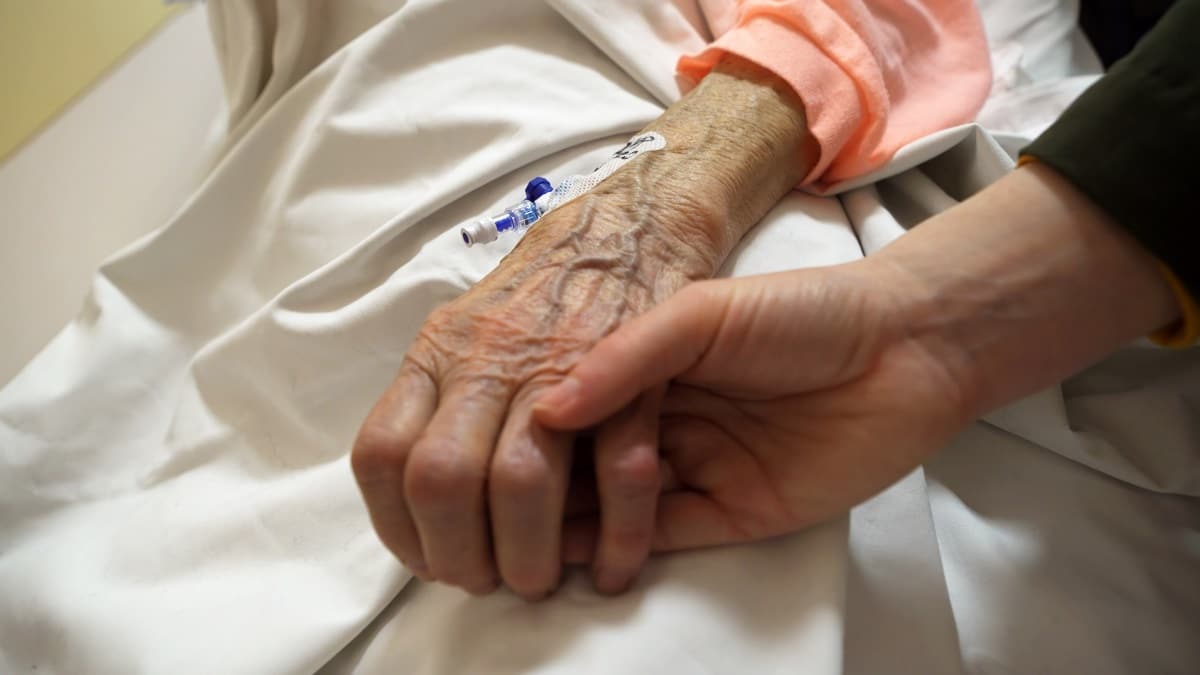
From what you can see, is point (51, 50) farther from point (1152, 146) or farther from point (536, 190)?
point (1152, 146)

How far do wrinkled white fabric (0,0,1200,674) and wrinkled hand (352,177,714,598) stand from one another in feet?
0.19

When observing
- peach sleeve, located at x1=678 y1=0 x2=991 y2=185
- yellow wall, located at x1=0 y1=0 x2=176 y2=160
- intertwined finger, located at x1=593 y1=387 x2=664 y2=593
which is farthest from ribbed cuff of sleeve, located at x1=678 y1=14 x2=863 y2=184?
yellow wall, located at x1=0 y1=0 x2=176 y2=160

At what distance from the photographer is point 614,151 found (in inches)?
33.5

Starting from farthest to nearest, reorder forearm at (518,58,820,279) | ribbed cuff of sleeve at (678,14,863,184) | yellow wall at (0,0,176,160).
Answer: yellow wall at (0,0,176,160) < ribbed cuff of sleeve at (678,14,863,184) < forearm at (518,58,820,279)

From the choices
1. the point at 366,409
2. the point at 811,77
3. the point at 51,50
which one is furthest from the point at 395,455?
the point at 51,50

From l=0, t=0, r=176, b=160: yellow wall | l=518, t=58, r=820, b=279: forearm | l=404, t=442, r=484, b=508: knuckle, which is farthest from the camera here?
l=0, t=0, r=176, b=160: yellow wall

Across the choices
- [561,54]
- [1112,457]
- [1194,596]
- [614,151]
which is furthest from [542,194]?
[1194,596]

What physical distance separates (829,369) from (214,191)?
75 cm

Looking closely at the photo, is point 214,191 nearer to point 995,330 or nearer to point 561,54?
point 561,54

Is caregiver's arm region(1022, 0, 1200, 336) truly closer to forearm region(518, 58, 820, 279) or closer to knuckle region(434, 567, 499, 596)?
forearm region(518, 58, 820, 279)

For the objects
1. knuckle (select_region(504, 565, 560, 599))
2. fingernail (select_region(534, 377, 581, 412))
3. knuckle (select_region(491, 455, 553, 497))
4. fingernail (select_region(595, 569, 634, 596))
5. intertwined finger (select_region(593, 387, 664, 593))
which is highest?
fingernail (select_region(534, 377, 581, 412))

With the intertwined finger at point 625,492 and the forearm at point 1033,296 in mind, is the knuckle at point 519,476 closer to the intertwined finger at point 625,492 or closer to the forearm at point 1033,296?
the intertwined finger at point 625,492

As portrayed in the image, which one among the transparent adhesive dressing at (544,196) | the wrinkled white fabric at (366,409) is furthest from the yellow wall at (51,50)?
the transparent adhesive dressing at (544,196)

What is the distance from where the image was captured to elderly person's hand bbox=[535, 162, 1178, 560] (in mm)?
560
